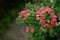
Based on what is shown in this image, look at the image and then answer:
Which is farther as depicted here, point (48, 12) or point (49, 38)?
point (49, 38)

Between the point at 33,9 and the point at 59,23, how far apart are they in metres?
0.51

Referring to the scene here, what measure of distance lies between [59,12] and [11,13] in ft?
5.08

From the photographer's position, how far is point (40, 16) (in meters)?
4.25

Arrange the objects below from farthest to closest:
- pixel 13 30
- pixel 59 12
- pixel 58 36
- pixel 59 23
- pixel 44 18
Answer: pixel 13 30
pixel 58 36
pixel 59 23
pixel 44 18
pixel 59 12

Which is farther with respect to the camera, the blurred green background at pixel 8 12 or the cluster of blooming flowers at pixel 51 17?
the blurred green background at pixel 8 12

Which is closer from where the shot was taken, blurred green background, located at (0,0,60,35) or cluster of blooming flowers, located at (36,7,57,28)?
cluster of blooming flowers, located at (36,7,57,28)

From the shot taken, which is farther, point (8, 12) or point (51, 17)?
point (8, 12)

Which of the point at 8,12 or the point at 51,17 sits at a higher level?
the point at 51,17

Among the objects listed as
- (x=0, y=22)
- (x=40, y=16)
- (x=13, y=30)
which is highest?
(x=40, y=16)

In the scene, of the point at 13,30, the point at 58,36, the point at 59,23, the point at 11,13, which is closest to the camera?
the point at 59,23

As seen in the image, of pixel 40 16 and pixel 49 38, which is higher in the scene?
pixel 40 16

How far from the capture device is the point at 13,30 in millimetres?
5832

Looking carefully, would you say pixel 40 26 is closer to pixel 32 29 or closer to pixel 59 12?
pixel 32 29

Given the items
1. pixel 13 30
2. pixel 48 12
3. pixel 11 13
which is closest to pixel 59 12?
pixel 48 12
